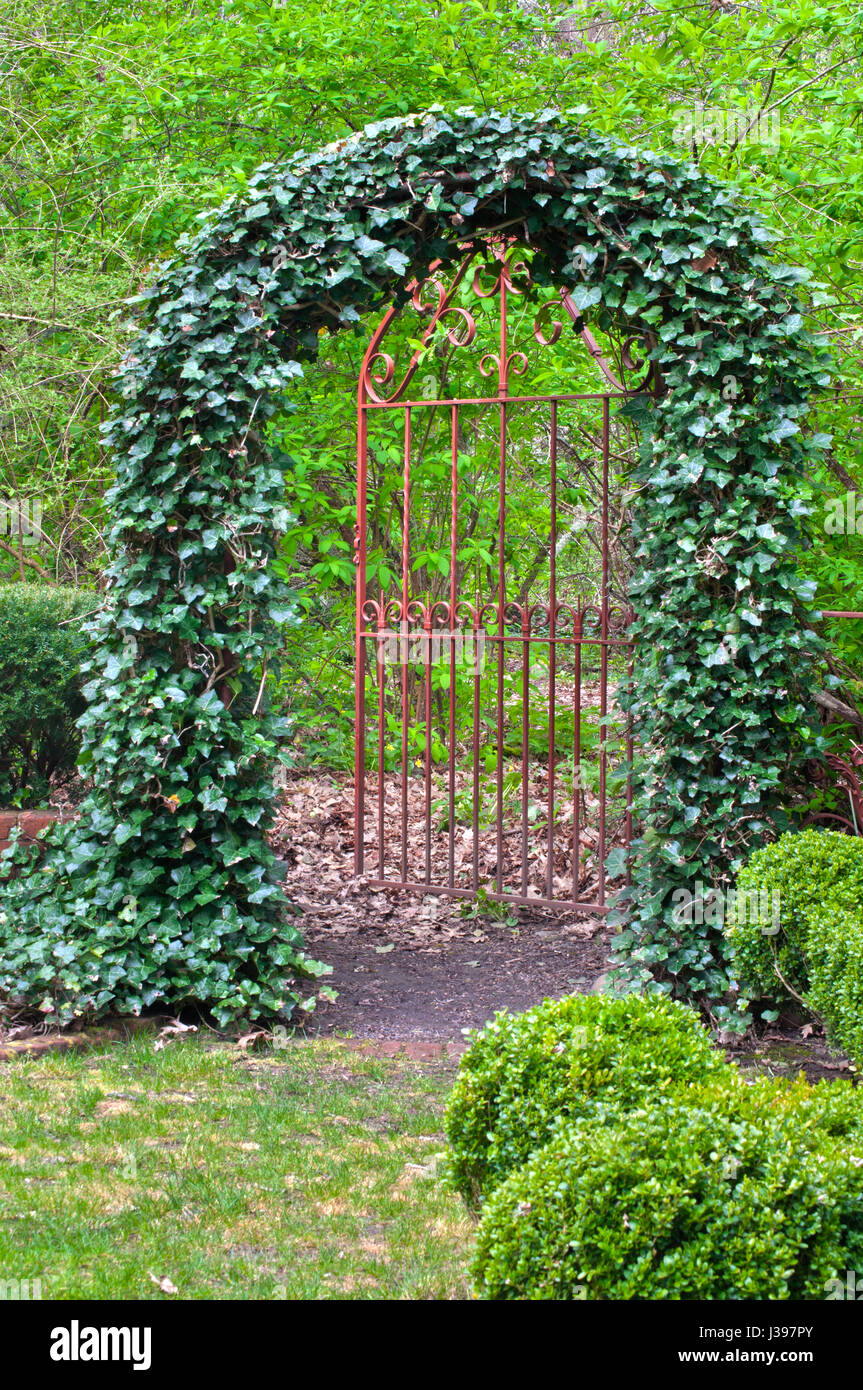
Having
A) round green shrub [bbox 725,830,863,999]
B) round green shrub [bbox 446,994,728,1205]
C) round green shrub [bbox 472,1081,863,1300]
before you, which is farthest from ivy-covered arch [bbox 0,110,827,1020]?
round green shrub [bbox 472,1081,863,1300]

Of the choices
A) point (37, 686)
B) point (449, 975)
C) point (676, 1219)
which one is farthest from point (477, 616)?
point (676, 1219)

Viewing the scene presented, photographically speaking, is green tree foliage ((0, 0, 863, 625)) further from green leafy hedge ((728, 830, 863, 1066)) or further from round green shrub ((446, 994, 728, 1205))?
round green shrub ((446, 994, 728, 1205))

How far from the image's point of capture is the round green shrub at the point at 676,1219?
73.4 inches

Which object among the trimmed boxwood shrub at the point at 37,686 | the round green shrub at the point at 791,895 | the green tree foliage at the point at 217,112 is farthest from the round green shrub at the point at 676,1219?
the trimmed boxwood shrub at the point at 37,686

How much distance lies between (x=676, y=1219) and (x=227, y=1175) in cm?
156

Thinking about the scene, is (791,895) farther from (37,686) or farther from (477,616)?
(37,686)

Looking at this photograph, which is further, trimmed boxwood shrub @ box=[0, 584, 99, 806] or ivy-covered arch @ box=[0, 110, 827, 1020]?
trimmed boxwood shrub @ box=[0, 584, 99, 806]

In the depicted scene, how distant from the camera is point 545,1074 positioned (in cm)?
238

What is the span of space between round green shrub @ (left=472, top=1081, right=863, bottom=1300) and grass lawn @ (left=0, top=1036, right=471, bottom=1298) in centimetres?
71

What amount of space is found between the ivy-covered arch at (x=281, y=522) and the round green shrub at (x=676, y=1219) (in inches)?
88.0

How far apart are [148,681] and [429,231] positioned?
203cm

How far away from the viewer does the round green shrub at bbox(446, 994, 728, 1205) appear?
7.56 feet

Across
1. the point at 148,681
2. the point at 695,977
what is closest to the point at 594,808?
the point at 695,977

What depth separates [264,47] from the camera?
20.1ft
